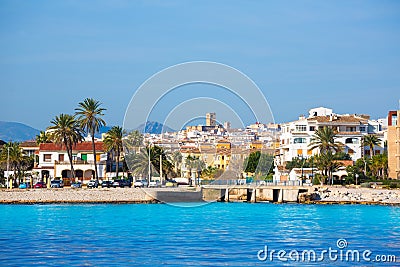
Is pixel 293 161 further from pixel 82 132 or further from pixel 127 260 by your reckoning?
pixel 127 260

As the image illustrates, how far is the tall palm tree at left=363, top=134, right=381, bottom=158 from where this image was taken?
290ft

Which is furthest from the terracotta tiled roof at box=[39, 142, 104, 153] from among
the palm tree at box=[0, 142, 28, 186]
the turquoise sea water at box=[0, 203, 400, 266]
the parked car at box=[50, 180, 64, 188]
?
the turquoise sea water at box=[0, 203, 400, 266]

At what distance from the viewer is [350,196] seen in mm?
66750

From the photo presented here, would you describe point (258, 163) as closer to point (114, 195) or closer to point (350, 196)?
point (350, 196)

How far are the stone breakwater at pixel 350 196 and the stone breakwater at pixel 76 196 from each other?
14273 millimetres

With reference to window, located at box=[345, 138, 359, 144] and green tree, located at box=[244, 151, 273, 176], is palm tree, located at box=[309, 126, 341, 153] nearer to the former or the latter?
green tree, located at box=[244, 151, 273, 176]

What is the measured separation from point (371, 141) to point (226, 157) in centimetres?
2061

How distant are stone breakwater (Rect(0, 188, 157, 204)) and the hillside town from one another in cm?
629

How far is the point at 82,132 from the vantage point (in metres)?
80.1

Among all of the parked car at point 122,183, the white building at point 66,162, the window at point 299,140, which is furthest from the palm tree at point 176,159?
the parked car at point 122,183

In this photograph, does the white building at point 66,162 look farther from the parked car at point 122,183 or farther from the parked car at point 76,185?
the parked car at point 122,183

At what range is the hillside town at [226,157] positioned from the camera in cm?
7856

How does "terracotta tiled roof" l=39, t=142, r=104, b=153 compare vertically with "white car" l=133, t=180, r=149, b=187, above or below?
above

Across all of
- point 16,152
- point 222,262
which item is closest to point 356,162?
point 16,152
